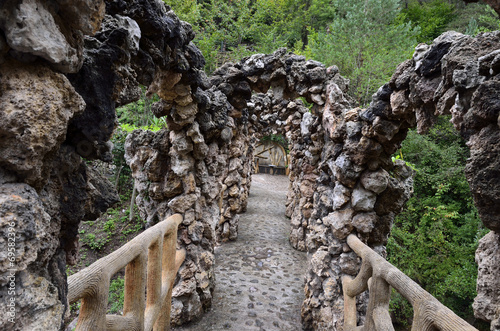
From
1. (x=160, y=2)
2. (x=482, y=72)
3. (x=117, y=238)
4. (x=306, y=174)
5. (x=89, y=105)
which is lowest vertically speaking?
(x=117, y=238)

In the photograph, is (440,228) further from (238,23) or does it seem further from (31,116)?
(238,23)

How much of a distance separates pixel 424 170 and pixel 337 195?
5.36 meters

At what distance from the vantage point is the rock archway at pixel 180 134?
0.91 m

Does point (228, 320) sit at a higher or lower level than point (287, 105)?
lower

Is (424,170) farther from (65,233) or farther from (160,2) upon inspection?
(65,233)

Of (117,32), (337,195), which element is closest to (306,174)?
(337,195)

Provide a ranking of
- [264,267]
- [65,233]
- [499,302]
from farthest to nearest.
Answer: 1. [264,267]
2. [499,302]
3. [65,233]

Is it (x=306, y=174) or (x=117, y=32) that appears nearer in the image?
(x=117, y=32)

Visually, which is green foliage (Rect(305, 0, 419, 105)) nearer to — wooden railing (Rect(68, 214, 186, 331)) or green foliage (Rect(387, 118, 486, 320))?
green foliage (Rect(387, 118, 486, 320))

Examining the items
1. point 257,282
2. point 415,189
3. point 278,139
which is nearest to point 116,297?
point 257,282

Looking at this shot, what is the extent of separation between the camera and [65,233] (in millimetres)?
1312

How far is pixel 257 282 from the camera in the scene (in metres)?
5.58

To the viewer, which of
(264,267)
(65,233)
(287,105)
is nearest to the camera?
(65,233)

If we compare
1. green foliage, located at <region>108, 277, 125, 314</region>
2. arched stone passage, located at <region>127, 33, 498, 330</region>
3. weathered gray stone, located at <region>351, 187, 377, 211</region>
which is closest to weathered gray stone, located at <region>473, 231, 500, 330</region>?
arched stone passage, located at <region>127, 33, 498, 330</region>
